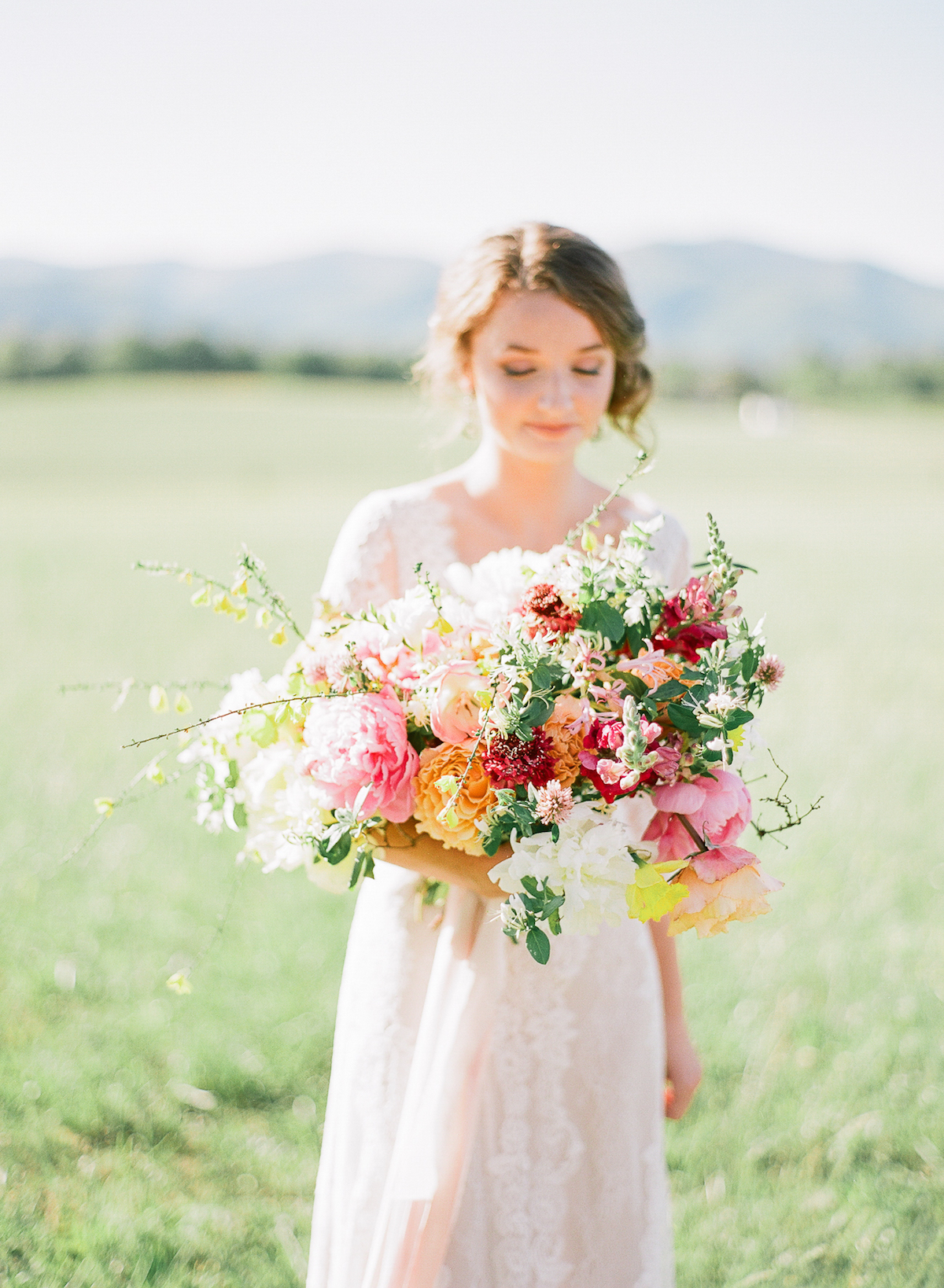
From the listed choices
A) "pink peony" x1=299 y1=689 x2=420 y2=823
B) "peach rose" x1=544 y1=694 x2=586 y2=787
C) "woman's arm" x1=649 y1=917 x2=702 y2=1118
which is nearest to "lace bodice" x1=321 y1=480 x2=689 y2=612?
"pink peony" x1=299 y1=689 x2=420 y2=823

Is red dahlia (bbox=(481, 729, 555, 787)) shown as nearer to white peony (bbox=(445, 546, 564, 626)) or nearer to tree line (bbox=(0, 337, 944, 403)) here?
white peony (bbox=(445, 546, 564, 626))

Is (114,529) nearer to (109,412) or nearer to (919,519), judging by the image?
(919,519)

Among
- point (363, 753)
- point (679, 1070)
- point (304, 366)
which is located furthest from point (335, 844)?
point (304, 366)

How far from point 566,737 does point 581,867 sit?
179mm

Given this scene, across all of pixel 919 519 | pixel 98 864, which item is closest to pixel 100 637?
pixel 98 864

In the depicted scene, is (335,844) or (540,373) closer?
(335,844)

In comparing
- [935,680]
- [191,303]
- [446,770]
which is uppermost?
[191,303]

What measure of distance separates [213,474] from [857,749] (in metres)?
25.9

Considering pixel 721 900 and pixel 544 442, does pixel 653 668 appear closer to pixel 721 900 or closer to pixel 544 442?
pixel 721 900

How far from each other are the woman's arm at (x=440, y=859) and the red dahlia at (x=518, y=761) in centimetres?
28

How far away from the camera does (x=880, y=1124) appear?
3.48 metres

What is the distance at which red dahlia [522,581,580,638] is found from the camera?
4.95ft

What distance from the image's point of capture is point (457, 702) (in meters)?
Answer: 1.49

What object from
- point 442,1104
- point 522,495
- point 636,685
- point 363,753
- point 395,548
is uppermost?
point 522,495
